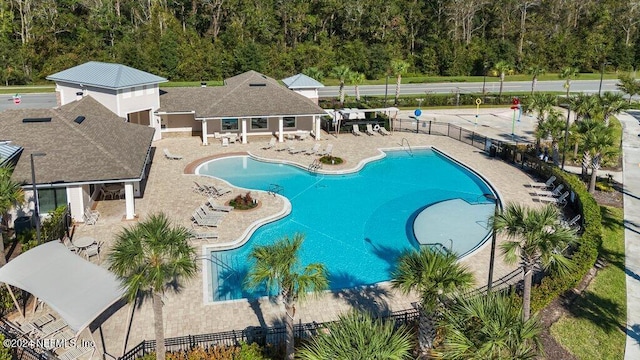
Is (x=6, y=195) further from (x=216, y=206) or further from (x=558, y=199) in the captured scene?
(x=558, y=199)

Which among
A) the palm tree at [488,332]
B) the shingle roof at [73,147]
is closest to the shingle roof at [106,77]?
the shingle roof at [73,147]

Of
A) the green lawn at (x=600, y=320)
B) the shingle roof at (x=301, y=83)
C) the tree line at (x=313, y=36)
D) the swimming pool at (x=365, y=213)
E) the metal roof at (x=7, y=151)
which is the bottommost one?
the green lawn at (x=600, y=320)

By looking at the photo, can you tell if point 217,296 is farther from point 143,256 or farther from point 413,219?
point 413,219

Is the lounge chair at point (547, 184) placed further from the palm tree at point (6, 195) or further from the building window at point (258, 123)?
the palm tree at point (6, 195)

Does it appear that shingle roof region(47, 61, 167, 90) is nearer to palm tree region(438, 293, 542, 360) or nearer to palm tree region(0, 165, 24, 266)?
palm tree region(0, 165, 24, 266)

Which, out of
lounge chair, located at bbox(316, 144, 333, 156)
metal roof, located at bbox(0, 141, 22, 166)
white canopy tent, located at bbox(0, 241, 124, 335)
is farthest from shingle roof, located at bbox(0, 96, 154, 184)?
lounge chair, located at bbox(316, 144, 333, 156)
